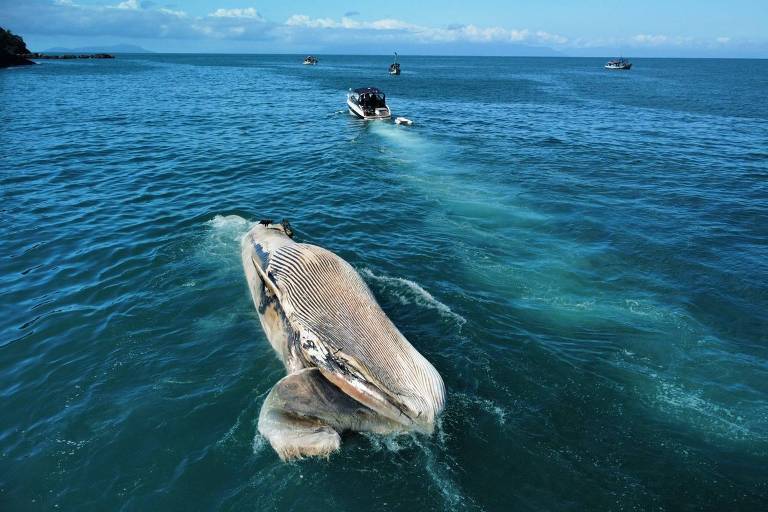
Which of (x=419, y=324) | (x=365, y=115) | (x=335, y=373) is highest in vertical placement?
(x=365, y=115)

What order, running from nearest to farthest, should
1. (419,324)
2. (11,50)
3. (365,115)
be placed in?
(419,324) → (365,115) → (11,50)

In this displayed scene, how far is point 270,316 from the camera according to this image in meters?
12.6

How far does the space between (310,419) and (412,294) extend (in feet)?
23.4

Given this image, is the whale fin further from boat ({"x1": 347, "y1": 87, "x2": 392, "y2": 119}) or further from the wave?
boat ({"x1": 347, "y1": 87, "x2": 392, "y2": 119})

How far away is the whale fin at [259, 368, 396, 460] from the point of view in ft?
30.5

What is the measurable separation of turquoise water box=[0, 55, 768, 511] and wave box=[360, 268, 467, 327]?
11cm

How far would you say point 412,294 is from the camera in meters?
15.9

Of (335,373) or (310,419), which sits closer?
(310,419)

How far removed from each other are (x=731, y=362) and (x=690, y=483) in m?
5.33

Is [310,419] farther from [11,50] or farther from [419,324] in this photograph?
[11,50]

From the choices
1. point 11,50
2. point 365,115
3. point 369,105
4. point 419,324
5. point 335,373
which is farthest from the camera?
point 11,50

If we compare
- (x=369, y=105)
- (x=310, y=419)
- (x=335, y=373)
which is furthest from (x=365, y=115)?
(x=310, y=419)

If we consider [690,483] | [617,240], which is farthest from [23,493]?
[617,240]

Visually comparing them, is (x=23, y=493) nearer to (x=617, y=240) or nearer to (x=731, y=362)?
(x=731, y=362)
